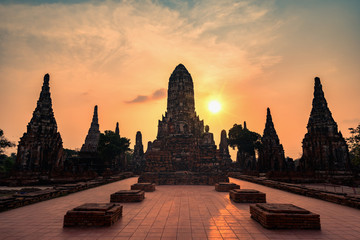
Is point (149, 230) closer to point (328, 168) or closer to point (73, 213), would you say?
point (73, 213)

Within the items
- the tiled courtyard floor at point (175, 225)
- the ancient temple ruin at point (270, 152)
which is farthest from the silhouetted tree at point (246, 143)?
the tiled courtyard floor at point (175, 225)

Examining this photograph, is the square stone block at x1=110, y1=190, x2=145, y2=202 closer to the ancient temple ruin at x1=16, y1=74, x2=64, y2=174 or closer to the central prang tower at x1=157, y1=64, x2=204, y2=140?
the ancient temple ruin at x1=16, y1=74, x2=64, y2=174

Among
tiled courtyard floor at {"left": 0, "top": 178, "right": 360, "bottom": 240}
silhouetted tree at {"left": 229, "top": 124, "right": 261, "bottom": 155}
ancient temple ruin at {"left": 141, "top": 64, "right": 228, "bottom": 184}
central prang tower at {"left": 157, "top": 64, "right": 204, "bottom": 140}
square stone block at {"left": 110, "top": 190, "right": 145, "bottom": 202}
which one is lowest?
tiled courtyard floor at {"left": 0, "top": 178, "right": 360, "bottom": 240}

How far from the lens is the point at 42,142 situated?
65.7 ft

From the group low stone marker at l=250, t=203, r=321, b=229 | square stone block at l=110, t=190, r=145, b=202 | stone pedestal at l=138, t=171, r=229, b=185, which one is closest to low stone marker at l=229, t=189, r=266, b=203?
low stone marker at l=250, t=203, r=321, b=229

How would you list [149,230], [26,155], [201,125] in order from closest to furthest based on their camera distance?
1. [149,230]
2. [26,155]
3. [201,125]

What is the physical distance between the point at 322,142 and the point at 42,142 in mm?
26287

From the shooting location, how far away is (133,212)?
25.0 ft

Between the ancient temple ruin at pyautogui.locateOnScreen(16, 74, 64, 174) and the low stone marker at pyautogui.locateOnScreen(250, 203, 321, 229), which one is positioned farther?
the ancient temple ruin at pyautogui.locateOnScreen(16, 74, 64, 174)

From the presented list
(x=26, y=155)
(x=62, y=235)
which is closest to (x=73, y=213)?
(x=62, y=235)

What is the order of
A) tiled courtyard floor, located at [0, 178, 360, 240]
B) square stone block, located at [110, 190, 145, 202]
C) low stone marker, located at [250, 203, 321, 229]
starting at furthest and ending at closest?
1. square stone block, located at [110, 190, 145, 202]
2. low stone marker, located at [250, 203, 321, 229]
3. tiled courtyard floor, located at [0, 178, 360, 240]

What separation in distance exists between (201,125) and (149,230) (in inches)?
1443

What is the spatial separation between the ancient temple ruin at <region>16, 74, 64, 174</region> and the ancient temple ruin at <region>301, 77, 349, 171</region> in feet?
79.7

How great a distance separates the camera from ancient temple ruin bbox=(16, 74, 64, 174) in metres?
19.2
